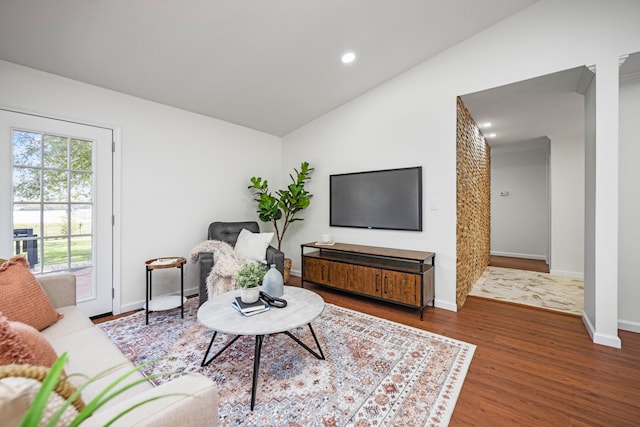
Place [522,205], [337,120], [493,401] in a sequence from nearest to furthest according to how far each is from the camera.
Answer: [493,401]
[337,120]
[522,205]

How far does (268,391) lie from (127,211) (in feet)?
8.25

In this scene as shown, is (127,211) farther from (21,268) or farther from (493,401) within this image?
(493,401)

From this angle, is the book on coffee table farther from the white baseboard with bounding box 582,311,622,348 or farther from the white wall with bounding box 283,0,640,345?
the white baseboard with bounding box 582,311,622,348

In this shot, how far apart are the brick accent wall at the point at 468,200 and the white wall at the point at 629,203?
1359 mm

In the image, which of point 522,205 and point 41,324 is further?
point 522,205

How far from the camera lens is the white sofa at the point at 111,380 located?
2.48 ft

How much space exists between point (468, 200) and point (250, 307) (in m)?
3.13

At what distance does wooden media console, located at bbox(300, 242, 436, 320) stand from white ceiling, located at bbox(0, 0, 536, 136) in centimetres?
223

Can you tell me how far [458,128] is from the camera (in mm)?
3131

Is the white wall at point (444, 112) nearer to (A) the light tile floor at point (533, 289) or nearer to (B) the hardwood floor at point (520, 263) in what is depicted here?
(A) the light tile floor at point (533, 289)

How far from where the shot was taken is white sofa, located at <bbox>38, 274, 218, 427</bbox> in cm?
76

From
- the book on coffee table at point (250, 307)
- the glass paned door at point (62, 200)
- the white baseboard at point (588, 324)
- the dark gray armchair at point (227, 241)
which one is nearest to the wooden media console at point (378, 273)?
the dark gray armchair at point (227, 241)

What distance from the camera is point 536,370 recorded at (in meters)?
1.98

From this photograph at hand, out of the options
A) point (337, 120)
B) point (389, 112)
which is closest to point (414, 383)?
point (389, 112)
